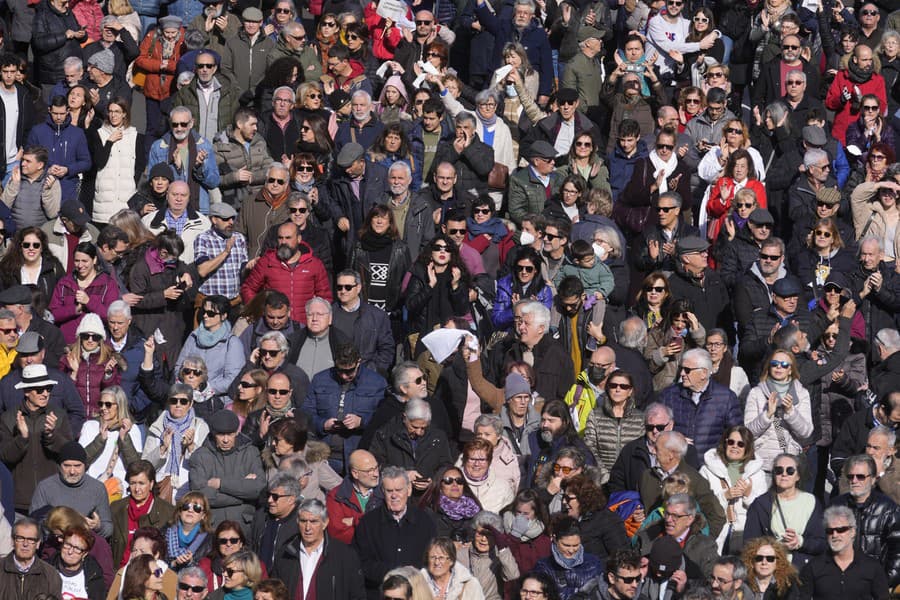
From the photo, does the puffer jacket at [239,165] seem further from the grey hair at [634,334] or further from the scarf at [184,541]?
the scarf at [184,541]

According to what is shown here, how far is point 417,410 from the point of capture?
15.7 m

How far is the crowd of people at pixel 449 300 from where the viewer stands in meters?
14.9

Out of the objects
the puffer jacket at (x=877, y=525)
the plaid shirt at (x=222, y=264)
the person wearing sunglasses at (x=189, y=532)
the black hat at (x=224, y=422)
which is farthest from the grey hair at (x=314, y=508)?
the plaid shirt at (x=222, y=264)

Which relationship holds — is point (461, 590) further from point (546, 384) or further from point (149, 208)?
point (149, 208)

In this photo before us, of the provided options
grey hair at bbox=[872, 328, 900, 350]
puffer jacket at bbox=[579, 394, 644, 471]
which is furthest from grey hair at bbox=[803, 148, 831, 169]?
puffer jacket at bbox=[579, 394, 644, 471]

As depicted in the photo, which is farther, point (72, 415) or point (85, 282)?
point (85, 282)

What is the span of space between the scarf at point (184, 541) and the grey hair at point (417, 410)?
175 cm

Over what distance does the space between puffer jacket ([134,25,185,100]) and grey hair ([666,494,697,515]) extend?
8.23m

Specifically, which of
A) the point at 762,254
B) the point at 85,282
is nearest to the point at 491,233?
the point at 762,254

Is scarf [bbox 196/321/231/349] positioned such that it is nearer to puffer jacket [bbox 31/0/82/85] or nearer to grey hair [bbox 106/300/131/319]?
grey hair [bbox 106/300/131/319]

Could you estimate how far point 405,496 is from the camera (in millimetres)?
14883

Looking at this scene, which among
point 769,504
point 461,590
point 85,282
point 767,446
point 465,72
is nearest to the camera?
point 461,590

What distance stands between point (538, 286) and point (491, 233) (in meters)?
0.99

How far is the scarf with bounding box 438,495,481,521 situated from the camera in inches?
594
